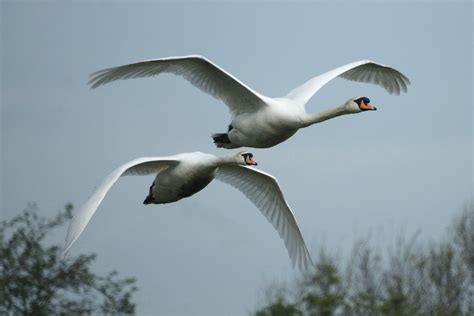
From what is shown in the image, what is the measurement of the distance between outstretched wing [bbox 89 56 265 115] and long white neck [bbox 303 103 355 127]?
656 millimetres

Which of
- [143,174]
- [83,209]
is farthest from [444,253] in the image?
[83,209]

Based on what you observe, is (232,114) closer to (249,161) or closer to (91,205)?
(249,161)

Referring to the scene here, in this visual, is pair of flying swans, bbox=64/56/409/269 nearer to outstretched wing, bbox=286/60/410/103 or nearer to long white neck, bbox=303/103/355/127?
long white neck, bbox=303/103/355/127

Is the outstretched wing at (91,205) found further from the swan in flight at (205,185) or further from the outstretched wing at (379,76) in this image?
the outstretched wing at (379,76)

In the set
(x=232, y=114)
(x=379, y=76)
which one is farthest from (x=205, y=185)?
(x=379, y=76)

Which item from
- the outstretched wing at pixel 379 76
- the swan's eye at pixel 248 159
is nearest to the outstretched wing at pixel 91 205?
the swan's eye at pixel 248 159

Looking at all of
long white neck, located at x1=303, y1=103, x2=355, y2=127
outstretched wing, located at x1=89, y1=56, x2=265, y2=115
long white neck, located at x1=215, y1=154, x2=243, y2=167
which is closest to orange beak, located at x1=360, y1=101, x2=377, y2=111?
long white neck, located at x1=303, y1=103, x2=355, y2=127

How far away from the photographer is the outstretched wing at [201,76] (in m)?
15.5

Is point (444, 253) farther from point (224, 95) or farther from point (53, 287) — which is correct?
point (224, 95)

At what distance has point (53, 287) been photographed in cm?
2122

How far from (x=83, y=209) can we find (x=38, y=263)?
820 cm

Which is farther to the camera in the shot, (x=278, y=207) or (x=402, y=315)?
(x=402, y=315)

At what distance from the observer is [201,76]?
53.2 feet

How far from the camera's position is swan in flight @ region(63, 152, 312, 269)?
547 inches
